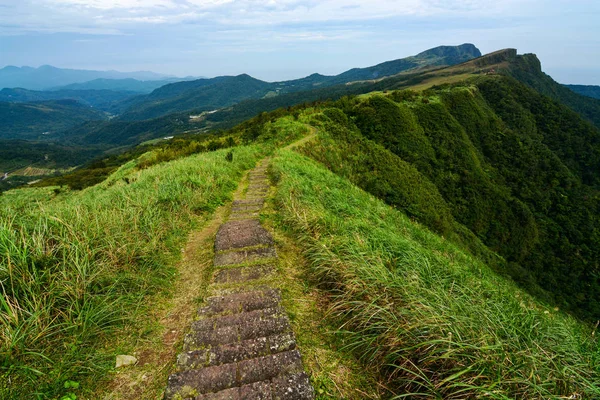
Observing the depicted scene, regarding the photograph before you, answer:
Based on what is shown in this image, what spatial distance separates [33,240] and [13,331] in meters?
1.38

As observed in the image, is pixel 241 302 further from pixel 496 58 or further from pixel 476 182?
pixel 496 58

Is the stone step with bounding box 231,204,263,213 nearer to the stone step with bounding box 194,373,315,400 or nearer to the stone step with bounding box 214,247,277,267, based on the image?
the stone step with bounding box 214,247,277,267

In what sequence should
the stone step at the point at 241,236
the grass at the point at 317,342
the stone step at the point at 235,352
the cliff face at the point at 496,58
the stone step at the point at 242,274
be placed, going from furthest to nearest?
1. the cliff face at the point at 496,58
2. the stone step at the point at 241,236
3. the stone step at the point at 242,274
4. the stone step at the point at 235,352
5. the grass at the point at 317,342

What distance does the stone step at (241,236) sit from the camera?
17.5ft

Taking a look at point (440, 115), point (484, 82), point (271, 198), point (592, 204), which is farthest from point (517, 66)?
point (271, 198)

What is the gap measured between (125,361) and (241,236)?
9.63 ft

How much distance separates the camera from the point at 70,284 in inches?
134

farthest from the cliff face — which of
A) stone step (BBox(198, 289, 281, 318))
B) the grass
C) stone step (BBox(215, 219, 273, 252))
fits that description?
stone step (BBox(198, 289, 281, 318))

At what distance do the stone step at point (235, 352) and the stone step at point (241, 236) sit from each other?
2317 mm

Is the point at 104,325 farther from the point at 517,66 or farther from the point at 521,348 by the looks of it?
the point at 517,66

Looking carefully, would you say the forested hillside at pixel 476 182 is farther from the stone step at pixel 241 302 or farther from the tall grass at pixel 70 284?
the stone step at pixel 241 302

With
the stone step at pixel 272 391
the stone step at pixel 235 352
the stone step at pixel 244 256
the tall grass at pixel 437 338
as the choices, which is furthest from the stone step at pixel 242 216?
the stone step at pixel 272 391

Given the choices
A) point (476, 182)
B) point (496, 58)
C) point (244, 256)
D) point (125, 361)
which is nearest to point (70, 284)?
point (125, 361)

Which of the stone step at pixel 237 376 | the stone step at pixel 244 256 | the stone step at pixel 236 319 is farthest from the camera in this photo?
the stone step at pixel 244 256
